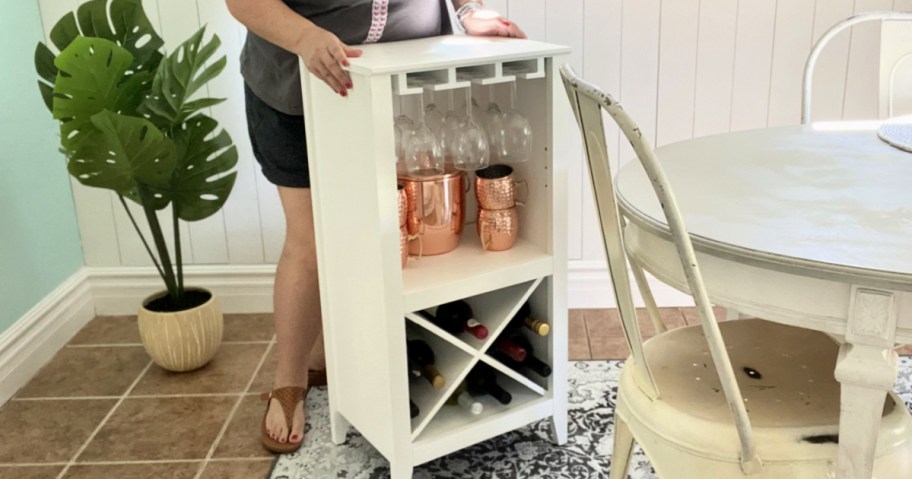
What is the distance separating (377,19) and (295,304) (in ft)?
2.38

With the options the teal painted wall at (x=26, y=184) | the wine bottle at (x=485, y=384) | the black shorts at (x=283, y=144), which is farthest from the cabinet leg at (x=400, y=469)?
the teal painted wall at (x=26, y=184)

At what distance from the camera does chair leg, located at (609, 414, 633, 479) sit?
1.54 meters

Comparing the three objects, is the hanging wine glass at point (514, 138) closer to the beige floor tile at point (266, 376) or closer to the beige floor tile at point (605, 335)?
the beige floor tile at point (605, 335)

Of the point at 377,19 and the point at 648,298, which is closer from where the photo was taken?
the point at 648,298

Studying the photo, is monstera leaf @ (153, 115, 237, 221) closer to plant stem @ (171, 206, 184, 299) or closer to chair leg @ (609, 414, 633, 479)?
plant stem @ (171, 206, 184, 299)

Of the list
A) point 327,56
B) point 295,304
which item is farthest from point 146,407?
point 327,56

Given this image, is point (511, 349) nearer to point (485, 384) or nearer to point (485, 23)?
point (485, 384)

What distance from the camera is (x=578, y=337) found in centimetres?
267

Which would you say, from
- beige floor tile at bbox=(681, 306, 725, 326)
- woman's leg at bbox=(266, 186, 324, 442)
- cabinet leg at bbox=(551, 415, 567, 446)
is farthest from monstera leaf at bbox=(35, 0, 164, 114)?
beige floor tile at bbox=(681, 306, 725, 326)

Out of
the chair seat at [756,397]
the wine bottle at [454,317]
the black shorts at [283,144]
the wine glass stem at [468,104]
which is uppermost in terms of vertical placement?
the wine glass stem at [468,104]

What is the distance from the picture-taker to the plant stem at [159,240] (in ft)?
7.82

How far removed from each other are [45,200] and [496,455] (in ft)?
5.23

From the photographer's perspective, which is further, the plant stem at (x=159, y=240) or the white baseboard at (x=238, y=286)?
the white baseboard at (x=238, y=286)

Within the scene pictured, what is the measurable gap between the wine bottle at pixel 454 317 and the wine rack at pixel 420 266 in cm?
2
